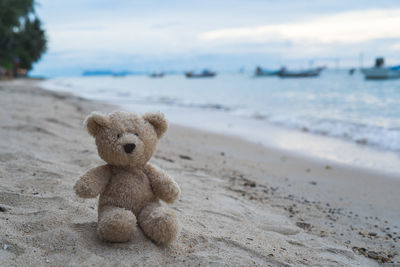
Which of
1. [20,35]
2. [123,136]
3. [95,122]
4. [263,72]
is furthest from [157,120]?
[263,72]

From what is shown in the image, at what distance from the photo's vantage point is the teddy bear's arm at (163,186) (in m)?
2.55

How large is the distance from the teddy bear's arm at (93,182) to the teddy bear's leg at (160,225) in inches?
15.2

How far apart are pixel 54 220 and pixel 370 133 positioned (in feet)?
30.9

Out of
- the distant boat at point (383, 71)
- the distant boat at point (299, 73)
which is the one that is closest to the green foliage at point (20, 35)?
the distant boat at point (383, 71)

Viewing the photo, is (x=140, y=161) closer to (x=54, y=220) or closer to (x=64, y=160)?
(x=54, y=220)

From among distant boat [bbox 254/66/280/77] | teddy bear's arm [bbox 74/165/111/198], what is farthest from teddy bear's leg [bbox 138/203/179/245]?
distant boat [bbox 254/66/280/77]

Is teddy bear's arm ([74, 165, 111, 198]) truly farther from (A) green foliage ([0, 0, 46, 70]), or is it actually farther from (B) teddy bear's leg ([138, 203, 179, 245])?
(A) green foliage ([0, 0, 46, 70])

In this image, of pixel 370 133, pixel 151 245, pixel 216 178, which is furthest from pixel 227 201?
pixel 370 133

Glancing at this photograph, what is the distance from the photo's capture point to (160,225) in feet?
7.79

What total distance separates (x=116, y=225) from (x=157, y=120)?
825mm

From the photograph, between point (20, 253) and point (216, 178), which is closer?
point (20, 253)

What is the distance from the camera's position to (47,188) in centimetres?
336

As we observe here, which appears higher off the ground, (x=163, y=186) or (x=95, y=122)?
(x=95, y=122)

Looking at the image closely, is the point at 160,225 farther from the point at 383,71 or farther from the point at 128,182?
the point at 383,71
